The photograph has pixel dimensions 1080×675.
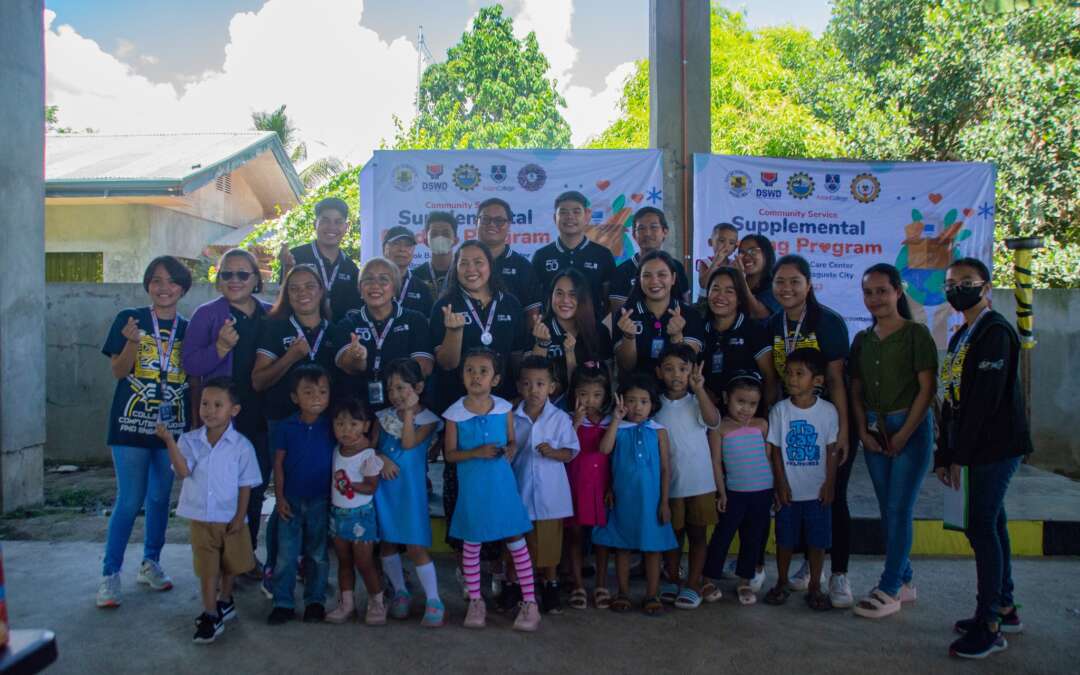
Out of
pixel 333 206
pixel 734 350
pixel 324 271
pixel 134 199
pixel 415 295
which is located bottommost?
pixel 734 350

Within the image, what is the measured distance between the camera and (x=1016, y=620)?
346 cm

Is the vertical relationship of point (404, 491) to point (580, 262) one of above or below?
below

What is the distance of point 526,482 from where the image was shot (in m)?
3.73

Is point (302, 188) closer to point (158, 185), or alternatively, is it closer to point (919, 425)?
point (158, 185)

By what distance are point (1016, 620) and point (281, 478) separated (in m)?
3.49

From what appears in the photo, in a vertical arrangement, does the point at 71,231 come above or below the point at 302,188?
below

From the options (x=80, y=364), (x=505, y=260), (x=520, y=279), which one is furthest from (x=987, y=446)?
(x=80, y=364)

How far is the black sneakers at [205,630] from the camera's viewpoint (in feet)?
11.0

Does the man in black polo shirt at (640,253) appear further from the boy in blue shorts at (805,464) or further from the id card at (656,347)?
the boy in blue shorts at (805,464)

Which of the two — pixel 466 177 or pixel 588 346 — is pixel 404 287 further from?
pixel 466 177

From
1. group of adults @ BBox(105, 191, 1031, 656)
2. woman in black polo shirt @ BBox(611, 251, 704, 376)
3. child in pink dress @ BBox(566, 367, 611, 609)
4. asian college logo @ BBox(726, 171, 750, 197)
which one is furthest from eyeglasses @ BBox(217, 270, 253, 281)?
asian college logo @ BBox(726, 171, 750, 197)

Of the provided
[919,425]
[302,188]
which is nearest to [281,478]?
[919,425]

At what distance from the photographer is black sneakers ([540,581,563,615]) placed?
12.2 feet

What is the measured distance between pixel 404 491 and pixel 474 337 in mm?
897
